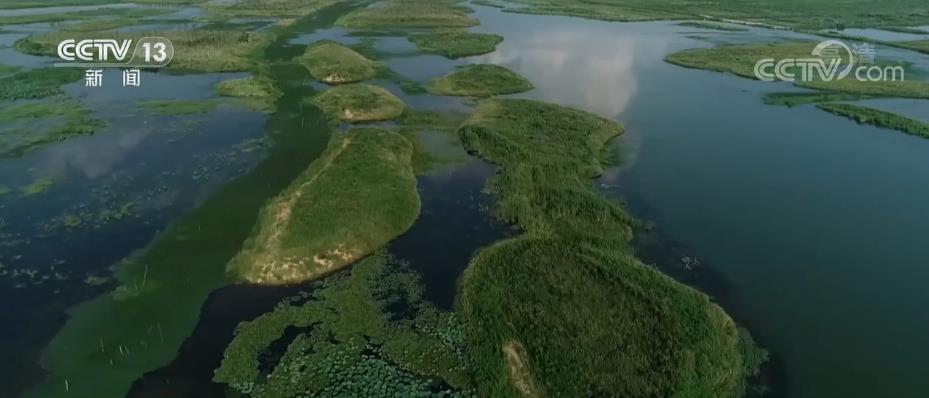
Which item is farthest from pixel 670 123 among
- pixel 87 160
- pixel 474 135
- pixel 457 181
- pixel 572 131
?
pixel 87 160

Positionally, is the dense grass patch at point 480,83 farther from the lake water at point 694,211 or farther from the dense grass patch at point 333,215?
the dense grass patch at point 333,215

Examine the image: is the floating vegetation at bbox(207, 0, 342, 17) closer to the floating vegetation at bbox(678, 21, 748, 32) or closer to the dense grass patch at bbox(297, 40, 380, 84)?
the dense grass patch at bbox(297, 40, 380, 84)

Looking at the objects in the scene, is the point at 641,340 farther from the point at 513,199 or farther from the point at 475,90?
the point at 475,90

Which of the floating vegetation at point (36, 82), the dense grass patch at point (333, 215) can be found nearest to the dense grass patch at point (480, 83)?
the dense grass patch at point (333, 215)

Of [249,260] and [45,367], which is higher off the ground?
[249,260]

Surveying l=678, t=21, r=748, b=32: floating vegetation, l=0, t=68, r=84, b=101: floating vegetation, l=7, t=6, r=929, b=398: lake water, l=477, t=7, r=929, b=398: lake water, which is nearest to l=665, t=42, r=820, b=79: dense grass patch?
l=477, t=7, r=929, b=398: lake water

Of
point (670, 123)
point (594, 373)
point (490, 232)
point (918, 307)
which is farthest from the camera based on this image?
point (670, 123)

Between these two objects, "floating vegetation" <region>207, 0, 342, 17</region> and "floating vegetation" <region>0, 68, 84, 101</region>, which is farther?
"floating vegetation" <region>207, 0, 342, 17</region>

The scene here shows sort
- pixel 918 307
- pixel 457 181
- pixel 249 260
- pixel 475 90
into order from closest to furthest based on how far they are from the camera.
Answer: pixel 918 307, pixel 249 260, pixel 457 181, pixel 475 90
